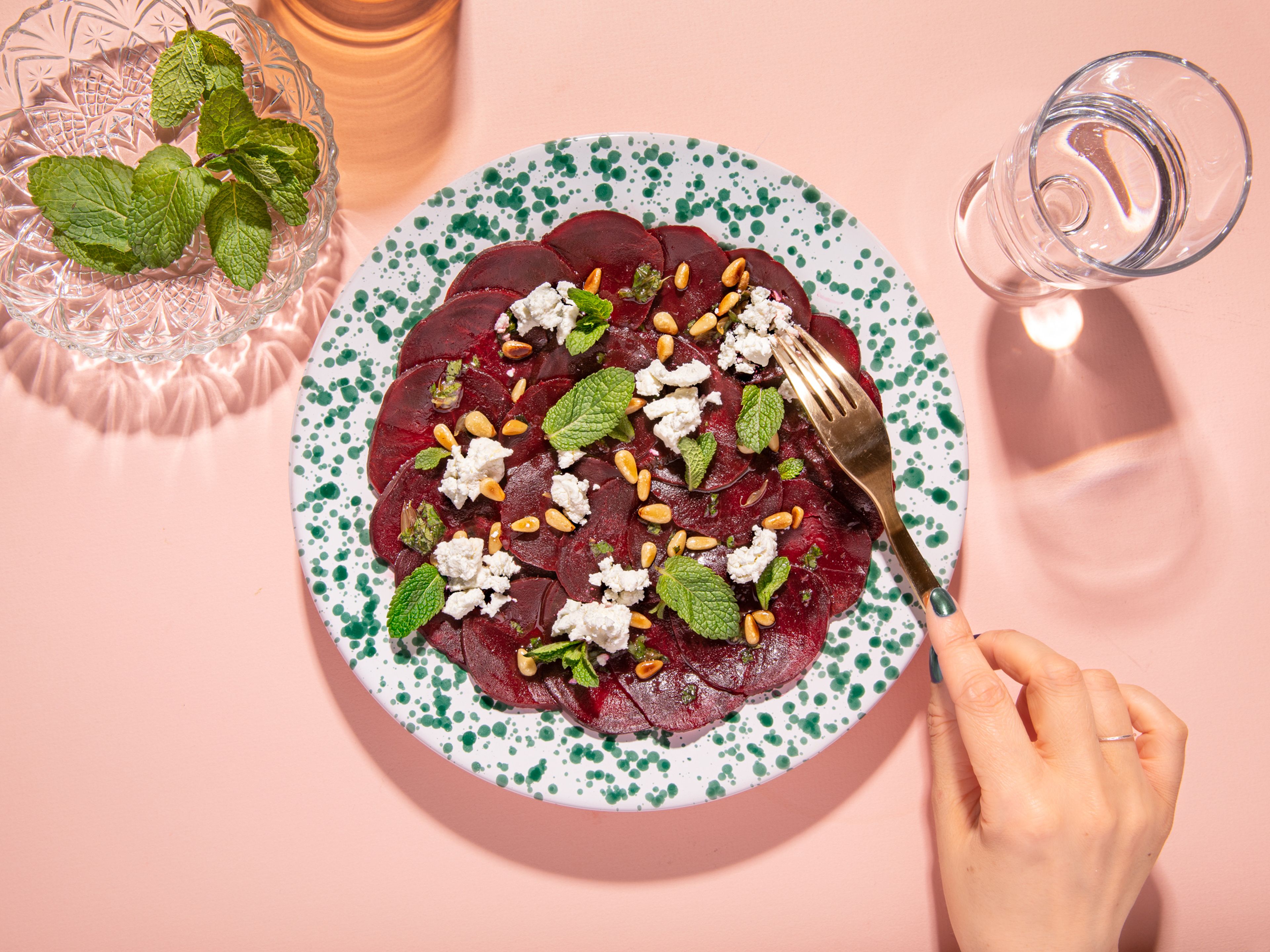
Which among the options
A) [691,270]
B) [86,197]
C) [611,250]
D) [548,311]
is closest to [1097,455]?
[691,270]

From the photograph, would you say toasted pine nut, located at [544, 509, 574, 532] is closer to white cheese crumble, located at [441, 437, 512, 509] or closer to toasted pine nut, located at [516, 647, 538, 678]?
white cheese crumble, located at [441, 437, 512, 509]

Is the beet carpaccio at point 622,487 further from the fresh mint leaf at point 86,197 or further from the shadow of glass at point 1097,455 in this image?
the fresh mint leaf at point 86,197

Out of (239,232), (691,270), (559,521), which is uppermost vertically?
(239,232)

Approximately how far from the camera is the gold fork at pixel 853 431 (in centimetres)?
183

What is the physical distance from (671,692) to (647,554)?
355 mm

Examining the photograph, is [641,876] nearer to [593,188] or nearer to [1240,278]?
[593,188]

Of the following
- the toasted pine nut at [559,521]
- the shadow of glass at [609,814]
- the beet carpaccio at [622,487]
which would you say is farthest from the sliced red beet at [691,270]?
the shadow of glass at [609,814]

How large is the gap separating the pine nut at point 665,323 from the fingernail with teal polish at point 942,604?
0.90m

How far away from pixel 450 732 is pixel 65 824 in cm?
133

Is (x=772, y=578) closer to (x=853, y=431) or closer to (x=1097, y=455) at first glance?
(x=853, y=431)

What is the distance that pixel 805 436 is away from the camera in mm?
1933

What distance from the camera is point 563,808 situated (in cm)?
219

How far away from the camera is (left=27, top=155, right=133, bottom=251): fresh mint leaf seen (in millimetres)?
1965

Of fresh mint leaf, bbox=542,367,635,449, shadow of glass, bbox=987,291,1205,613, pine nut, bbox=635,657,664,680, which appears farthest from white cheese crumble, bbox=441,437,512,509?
shadow of glass, bbox=987,291,1205,613
